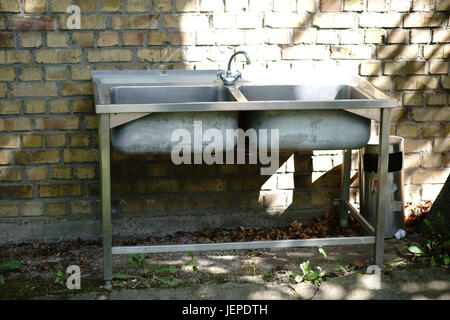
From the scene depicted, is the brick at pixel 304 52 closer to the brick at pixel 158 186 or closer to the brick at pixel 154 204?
the brick at pixel 158 186

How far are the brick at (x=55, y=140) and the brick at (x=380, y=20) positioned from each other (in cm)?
201

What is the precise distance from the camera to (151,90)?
13.5 feet

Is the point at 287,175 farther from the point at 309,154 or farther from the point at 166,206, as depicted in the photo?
the point at 166,206

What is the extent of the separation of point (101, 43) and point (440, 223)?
7.95ft

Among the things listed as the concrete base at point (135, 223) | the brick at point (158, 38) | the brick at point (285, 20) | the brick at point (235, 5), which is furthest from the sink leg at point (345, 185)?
the brick at point (158, 38)

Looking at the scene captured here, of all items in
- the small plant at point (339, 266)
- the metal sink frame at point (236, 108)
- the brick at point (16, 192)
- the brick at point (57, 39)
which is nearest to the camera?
the metal sink frame at point (236, 108)

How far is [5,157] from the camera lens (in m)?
4.24

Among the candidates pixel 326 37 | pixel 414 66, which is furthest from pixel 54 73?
pixel 414 66

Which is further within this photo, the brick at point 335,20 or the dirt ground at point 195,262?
the brick at point 335,20

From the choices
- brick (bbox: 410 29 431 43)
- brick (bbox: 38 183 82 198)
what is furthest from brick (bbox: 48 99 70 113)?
brick (bbox: 410 29 431 43)

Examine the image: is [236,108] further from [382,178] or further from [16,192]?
[16,192]

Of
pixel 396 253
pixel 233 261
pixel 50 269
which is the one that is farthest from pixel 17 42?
pixel 396 253

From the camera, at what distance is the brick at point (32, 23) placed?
13.2 feet

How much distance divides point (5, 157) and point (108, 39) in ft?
3.21
